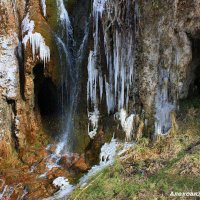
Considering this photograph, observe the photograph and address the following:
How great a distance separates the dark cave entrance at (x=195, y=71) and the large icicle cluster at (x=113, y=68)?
166 centimetres

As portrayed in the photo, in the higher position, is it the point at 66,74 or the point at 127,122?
the point at 66,74

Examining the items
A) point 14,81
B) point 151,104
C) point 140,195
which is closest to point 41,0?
point 14,81

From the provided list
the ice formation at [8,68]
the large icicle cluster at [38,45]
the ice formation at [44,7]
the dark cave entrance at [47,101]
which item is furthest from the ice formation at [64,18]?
the ice formation at [8,68]

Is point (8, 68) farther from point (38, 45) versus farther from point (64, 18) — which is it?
point (64, 18)

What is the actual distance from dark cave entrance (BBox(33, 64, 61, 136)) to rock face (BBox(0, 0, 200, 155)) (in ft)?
0.10

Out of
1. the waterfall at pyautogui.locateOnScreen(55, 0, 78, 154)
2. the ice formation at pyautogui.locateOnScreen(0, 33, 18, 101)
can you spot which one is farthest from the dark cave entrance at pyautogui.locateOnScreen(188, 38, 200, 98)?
the ice formation at pyautogui.locateOnScreen(0, 33, 18, 101)

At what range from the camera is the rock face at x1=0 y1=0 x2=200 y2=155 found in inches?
352

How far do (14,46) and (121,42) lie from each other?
3.09 metres

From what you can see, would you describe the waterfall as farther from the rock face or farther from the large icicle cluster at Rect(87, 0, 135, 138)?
the large icicle cluster at Rect(87, 0, 135, 138)

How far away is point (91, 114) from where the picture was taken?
1013cm

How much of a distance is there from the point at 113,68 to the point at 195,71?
237 cm

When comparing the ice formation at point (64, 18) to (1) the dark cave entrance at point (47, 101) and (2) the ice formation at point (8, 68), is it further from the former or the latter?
(2) the ice formation at point (8, 68)

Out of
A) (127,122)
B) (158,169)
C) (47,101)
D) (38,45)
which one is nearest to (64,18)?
(38,45)

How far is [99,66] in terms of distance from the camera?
9789mm
